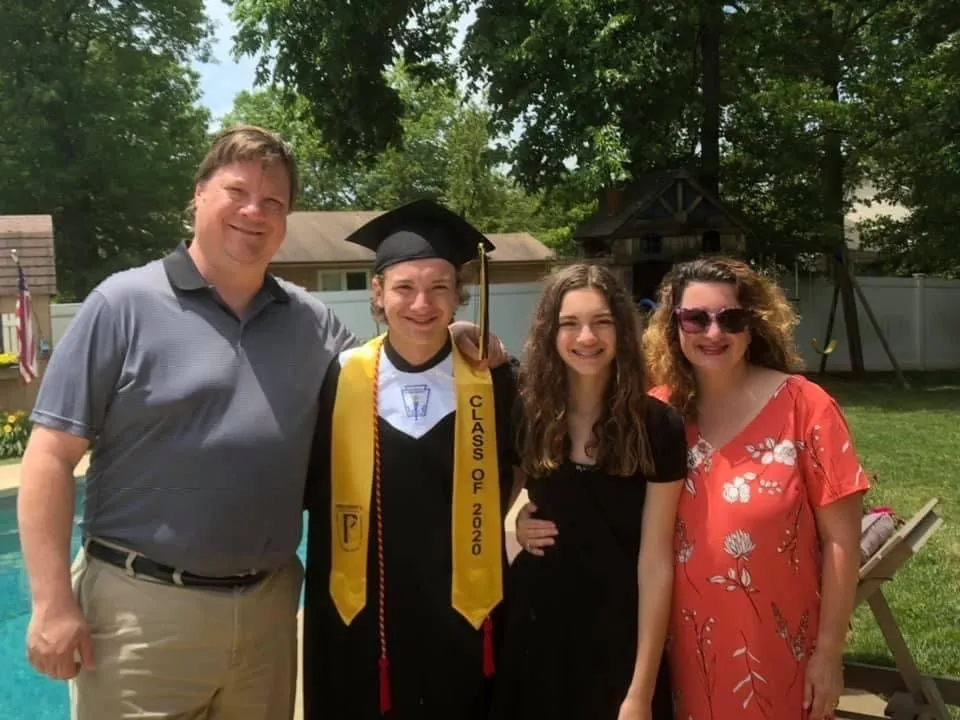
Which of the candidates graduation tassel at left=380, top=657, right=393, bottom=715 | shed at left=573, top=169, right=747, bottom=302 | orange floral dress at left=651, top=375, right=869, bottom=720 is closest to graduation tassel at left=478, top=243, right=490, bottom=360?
orange floral dress at left=651, top=375, right=869, bottom=720

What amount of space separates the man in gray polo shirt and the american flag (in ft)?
31.9

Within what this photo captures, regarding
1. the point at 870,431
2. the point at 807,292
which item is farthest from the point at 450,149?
the point at 870,431

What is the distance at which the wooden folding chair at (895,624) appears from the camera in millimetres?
→ 3234

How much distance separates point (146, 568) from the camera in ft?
7.55

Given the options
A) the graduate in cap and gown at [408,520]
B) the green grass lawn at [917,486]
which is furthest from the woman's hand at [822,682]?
the green grass lawn at [917,486]

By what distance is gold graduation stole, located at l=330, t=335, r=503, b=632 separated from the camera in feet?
8.26

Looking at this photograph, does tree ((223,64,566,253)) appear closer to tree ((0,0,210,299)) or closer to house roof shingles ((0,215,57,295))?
tree ((0,0,210,299))

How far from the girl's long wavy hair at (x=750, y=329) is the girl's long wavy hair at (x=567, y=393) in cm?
15

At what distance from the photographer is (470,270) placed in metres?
2.81

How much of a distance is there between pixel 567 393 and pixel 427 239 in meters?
0.58

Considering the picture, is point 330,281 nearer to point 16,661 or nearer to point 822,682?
point 16,661

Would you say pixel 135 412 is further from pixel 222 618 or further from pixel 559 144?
pixel 559 144

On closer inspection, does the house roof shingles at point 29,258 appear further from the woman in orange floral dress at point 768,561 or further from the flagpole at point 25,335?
the woman in orange floral dress at point 768,561

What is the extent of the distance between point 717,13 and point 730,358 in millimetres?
12580
